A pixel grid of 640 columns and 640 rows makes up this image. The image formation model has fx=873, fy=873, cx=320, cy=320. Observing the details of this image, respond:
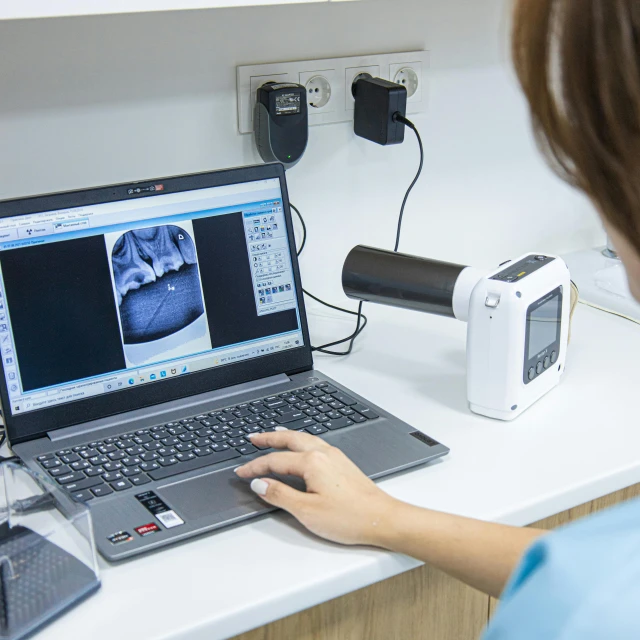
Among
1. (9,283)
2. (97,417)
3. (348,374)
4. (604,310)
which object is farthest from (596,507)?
(9,283)

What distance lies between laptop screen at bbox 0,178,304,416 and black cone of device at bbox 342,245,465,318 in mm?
91

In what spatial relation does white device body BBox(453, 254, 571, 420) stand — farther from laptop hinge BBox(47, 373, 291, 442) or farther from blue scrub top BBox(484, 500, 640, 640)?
blue scrub top BBox(484, 500, 640, 640)

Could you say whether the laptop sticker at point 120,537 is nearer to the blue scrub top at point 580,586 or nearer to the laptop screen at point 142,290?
the laptop screen at point 142,290

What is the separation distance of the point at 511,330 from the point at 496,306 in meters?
0.03

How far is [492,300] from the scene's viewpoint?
3.27 feet

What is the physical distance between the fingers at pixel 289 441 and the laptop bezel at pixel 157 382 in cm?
16

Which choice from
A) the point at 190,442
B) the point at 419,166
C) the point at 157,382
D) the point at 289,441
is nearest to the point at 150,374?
the point at 157,382

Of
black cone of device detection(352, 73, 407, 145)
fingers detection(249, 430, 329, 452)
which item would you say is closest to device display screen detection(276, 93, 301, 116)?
black cone of device detection(352, 73, 407, 145)

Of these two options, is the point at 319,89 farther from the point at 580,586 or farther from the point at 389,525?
the point at 580,586

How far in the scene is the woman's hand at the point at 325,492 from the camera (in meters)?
0.79

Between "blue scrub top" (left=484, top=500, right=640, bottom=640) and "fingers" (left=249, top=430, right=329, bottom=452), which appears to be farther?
"fingers" (left=249, top=430, right=329, bottom=452)

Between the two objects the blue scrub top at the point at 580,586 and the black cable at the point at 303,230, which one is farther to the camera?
the black cable at the point at 303,230

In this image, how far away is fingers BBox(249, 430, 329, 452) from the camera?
879mm

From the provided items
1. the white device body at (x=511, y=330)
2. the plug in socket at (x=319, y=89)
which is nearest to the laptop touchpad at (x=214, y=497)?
the white device body at (x=511, y=330)
